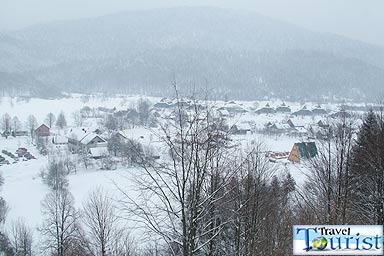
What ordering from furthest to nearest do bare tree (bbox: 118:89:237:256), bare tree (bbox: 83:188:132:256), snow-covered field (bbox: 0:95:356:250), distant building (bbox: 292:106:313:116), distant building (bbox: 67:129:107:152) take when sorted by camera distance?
distant building (bbox: 292:106:313:116), distant building (bbox: 67:129:107:152), snow-covered field (bbox: 0:95:356:250), bare tree (bbox: 83:188:132:256), bare tree (bbox: 118:89:237:256)

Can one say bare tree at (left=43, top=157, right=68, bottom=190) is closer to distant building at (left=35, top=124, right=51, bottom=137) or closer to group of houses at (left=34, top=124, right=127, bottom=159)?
group of houses at (left=34, top=124, right=127, bottom=159)

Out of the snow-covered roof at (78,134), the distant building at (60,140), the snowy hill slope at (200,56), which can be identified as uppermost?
the snowy hill slope at (200,56)

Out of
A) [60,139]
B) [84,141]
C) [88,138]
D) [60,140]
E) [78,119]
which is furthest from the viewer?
[78,119]

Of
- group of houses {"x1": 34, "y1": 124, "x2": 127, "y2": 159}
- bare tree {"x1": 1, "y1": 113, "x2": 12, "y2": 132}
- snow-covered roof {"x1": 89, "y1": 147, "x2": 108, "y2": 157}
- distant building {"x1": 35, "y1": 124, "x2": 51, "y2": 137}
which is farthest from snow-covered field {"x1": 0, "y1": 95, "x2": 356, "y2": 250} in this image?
bare tree {"x1": 1, "y1": 113, "x2": 12, "y2": 132}

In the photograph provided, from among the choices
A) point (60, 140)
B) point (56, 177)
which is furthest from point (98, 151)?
point (60, 140)

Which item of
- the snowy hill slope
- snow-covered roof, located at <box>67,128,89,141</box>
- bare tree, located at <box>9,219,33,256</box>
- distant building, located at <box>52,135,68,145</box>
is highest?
the snowy hill slope

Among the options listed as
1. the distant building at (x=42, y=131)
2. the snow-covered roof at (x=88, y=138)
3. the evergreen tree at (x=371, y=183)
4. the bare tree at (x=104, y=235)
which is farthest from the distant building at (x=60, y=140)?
the evergreen tree at (x=371, y=183)

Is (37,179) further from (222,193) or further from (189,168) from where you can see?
(189,168)

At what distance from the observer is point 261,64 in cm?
10112

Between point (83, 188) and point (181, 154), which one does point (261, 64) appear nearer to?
point (83, 188)

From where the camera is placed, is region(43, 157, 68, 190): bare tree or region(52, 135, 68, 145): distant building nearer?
region(43, 157, 68, 190): bare tree

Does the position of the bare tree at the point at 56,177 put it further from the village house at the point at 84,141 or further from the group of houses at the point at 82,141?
the village house at the point at 84,141

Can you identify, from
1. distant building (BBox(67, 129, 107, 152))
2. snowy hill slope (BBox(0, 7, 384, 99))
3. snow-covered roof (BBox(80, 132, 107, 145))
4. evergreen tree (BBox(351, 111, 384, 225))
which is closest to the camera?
evergreen tree (BBox(351, 111, 384, 225))

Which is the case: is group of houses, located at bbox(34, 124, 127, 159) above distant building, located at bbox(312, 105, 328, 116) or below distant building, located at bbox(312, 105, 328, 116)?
below
